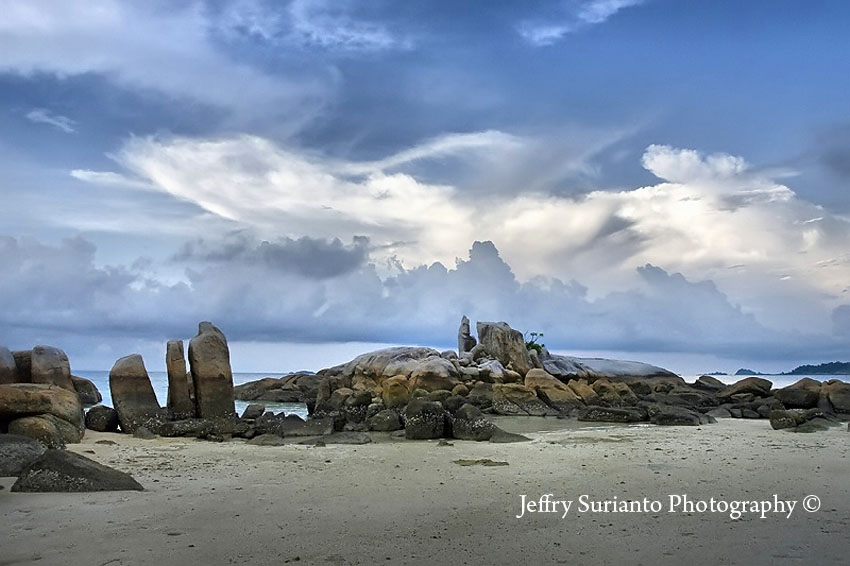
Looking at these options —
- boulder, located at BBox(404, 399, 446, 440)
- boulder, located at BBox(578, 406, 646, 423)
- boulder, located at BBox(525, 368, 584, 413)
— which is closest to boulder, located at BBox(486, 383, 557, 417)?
boulder, located at BBox(525, 368, 584, 413)

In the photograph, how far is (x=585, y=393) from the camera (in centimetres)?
3391

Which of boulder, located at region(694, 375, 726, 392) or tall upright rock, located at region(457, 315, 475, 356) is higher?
tall upright rock, located at region(457, 315, 475, 356)

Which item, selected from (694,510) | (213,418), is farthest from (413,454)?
(213,418)

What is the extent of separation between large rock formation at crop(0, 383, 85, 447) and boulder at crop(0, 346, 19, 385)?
2.43 metres

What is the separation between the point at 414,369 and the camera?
34094 millimetres

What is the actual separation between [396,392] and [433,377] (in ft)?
6.84

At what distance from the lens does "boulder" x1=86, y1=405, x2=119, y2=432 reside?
1944 centimetres

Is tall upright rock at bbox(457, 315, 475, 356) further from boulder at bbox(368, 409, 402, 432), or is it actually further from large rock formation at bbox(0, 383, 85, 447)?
large rock formation at bbox(0, 383, 85, 447)

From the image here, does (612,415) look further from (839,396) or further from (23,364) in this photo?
(23,364)

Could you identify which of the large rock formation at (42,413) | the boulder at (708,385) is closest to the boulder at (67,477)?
the large rock formation at (42,413)

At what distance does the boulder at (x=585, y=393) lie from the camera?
31175 millimetres

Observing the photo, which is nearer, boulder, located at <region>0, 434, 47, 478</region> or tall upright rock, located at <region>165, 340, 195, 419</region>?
boulder, located at <region>0, 434, 47, 478</region>

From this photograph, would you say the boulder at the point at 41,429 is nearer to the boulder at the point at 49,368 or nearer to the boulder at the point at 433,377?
the boulder at the point at 49,368

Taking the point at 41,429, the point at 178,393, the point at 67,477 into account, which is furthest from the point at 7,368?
the point at 67,477
